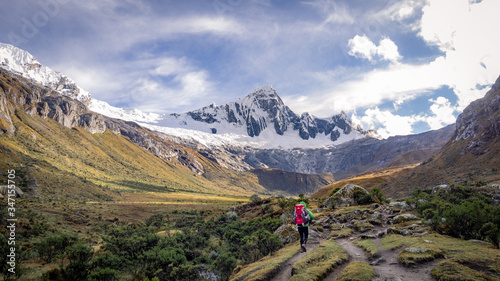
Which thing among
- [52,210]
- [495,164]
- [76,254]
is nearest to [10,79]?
[52,210]

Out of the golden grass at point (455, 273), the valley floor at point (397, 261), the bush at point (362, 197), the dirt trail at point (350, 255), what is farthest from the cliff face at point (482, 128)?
the golden grass at point (455, 273)

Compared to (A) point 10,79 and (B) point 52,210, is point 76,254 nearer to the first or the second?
(B) point 52,210

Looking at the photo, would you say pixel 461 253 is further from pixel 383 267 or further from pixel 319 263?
pixel 319 263

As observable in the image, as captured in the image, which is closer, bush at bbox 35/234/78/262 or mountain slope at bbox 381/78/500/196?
bush at bbox 35/234/78/262

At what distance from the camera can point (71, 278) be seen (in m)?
15.0

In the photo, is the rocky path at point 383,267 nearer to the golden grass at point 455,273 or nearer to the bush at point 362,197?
the golden grass at point 455,273

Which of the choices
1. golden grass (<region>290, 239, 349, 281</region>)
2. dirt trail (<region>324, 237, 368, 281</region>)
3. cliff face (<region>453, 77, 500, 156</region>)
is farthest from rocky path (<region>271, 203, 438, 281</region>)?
cliff face (<region>453, 77, 500, 156</region>)

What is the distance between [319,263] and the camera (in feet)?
44.7

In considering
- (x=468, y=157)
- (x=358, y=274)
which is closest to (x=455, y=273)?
(x=358, y=274)

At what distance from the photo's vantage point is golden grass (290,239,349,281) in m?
11.7

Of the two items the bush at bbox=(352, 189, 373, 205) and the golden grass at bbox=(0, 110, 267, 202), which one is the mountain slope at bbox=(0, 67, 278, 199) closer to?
the golden grass at bbox=(0, 110, 267, 202)

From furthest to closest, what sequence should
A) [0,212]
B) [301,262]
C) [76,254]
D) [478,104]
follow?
1. [478,104]
2. [0,212]
3. [76,254]
4. [301,262]

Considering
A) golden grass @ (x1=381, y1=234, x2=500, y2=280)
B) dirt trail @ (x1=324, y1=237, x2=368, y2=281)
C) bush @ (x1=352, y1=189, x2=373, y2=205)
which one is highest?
golden grass @ (x1=381, y1=234, x2=500, y2=280)

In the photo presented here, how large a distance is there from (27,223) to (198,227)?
24.2 metres
